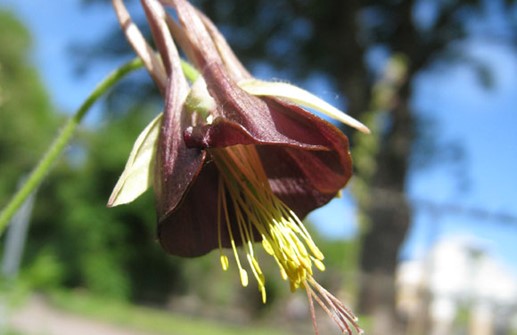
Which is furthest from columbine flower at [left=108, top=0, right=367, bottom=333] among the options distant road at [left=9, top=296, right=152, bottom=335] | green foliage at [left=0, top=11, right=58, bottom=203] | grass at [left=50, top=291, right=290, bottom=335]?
green foliage at [left=0, top=11, right=58, bottom=203]

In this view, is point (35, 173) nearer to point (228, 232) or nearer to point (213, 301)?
point (228, 232)

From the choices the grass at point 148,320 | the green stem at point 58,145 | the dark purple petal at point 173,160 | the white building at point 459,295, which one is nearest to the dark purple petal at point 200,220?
the dark purple petal at point 173,160

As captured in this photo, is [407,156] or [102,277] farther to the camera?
[102,277]

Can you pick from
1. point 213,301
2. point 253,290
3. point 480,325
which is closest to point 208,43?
point 480,325

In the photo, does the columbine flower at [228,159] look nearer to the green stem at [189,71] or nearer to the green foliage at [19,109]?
the green stem at [189,71]

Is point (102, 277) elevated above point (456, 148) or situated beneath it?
situated beneath

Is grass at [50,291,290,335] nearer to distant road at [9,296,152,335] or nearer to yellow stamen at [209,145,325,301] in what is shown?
distant road at [9,296,152,335]

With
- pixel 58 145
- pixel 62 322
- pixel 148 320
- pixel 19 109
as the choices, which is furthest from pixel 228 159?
pixel 19 109
